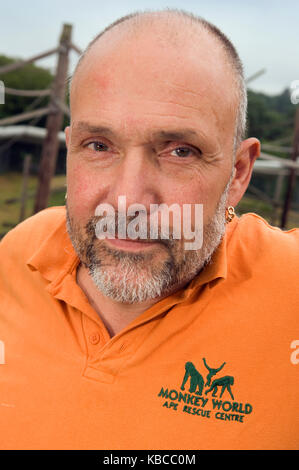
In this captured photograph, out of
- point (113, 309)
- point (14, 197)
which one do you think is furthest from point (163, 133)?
point (14, 197)

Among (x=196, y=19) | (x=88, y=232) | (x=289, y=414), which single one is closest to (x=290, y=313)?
(x=289, y=414)

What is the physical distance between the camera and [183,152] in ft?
4.08

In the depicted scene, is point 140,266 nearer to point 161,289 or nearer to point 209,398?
point 161,289

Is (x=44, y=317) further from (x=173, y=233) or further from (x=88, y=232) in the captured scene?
(x=173, y=233)

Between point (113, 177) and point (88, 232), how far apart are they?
180mm

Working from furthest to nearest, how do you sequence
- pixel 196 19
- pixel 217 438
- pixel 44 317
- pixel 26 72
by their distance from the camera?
pixel 26 72
pixel 44 317
pixel 196 19
pixel 217 438

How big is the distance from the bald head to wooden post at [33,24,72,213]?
114 inches

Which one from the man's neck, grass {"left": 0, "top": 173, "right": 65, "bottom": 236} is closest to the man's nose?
the man's neck

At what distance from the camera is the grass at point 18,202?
880cm

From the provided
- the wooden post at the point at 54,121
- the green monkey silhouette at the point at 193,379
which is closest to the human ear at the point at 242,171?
the green monkey silhouette at the point at 193,379

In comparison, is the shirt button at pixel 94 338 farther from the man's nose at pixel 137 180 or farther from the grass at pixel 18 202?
the grass at pixel 18 202

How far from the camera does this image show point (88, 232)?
4.24 feet

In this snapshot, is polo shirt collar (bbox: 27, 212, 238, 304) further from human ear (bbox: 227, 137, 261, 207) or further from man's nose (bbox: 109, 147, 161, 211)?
man's nose (bbox: 109, 147, 161, 211)

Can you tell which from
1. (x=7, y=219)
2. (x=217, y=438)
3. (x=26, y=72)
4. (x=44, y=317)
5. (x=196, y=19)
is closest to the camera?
(x=217, y=438)
